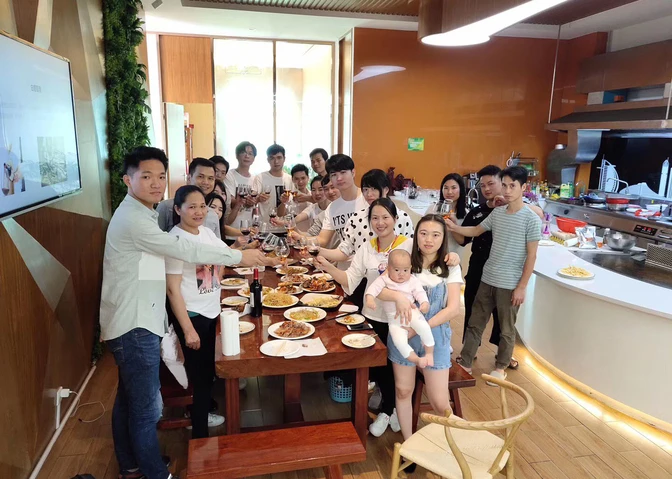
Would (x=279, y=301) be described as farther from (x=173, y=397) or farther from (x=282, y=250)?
(x=173, y=397)

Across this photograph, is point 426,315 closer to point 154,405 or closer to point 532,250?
point 532,250

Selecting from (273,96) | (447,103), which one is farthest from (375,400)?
(273,96)

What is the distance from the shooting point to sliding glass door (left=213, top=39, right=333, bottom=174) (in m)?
7.85

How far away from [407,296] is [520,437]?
1406 mm

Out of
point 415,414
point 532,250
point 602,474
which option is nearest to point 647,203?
point 532,250

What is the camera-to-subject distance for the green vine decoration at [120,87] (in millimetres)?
4441

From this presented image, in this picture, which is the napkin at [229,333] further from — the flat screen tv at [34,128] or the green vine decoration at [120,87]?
the green vine decoration at [120,87]

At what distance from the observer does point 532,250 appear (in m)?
3.49

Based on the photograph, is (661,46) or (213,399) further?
(661,46)

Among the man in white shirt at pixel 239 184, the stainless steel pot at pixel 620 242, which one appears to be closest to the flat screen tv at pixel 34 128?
the man in white shirt at pixel 239 184

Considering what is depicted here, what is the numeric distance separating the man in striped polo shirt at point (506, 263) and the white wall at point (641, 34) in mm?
4218

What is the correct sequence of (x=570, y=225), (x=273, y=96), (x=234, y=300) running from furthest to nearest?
(x=273, y=96), (x=570, y=225), (x=234, y=300)

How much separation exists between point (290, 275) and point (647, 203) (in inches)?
206

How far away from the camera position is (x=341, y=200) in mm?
3641
